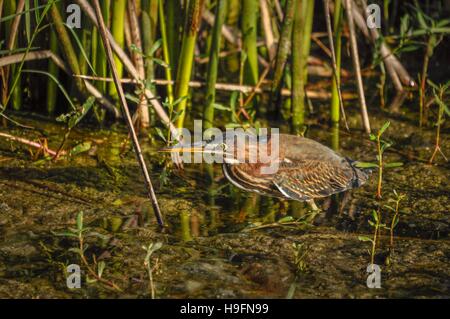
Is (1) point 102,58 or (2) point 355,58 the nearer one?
(1) point 102,58

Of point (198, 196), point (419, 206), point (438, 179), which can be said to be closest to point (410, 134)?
point (438, 179)

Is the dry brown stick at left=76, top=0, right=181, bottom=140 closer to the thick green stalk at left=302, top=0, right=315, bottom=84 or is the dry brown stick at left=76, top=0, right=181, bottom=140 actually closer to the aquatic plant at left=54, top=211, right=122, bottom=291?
the thick green stalk at left=302, top=0, right=315, bottom=84

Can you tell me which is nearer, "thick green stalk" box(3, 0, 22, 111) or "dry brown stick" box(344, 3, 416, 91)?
"thick green stalk" box(3, 0, 22, 111)

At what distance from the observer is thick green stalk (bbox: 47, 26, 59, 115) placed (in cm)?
593

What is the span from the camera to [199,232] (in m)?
4.77

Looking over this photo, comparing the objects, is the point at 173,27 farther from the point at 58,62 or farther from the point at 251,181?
the point at 251,181

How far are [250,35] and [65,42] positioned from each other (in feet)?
4.70

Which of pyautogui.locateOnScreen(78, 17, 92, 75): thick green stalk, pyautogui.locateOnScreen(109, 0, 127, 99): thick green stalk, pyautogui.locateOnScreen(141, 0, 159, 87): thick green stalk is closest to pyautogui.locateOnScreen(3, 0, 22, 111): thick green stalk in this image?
pyautogui.locateOnScreen(78, 17, 92, 75): thick green stalk

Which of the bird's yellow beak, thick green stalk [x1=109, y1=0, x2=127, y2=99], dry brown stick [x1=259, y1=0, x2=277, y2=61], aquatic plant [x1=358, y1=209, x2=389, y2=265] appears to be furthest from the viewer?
dry brown stick [x1=259, y1=0, x2=277, y2=61]

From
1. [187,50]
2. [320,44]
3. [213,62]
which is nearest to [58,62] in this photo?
[187,50]

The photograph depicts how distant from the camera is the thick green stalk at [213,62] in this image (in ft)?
18.5

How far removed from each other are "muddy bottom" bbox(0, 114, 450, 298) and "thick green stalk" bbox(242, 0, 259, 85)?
962mm

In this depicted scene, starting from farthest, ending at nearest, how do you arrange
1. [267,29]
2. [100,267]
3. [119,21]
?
[267,29]
[119,21]
[100,267]

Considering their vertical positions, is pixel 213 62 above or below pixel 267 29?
below
